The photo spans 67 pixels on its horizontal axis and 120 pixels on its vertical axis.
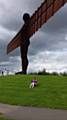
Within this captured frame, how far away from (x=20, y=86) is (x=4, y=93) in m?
1.82

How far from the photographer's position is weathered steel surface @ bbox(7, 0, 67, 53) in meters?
24.7

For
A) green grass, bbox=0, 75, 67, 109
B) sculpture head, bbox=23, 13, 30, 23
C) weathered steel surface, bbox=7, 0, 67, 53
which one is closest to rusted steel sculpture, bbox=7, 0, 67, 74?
weathered steel surface, bbox=7, 0, 67, 53

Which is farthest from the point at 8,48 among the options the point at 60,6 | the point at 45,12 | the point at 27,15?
the point at 60,6

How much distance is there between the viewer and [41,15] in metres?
29.3

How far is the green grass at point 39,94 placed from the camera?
16.6 metres

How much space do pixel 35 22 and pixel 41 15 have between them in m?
1.74

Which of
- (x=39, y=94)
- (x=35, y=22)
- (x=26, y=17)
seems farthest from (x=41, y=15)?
(x=39, y=94)

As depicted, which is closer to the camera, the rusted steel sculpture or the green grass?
the green grass

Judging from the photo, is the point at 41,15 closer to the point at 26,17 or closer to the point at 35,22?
the point at 35,22

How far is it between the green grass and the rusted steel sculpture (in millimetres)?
5181

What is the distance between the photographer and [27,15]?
104ft

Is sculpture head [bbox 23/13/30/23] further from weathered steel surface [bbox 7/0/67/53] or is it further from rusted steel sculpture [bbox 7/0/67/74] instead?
weathered steel surface [bbox 7/0/67/53]

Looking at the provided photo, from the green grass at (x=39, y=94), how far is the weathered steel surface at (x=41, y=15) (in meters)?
4.80

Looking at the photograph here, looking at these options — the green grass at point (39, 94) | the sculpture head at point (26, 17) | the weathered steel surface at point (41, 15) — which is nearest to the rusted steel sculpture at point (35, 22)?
the weathered steel surface at point (41, 15)
